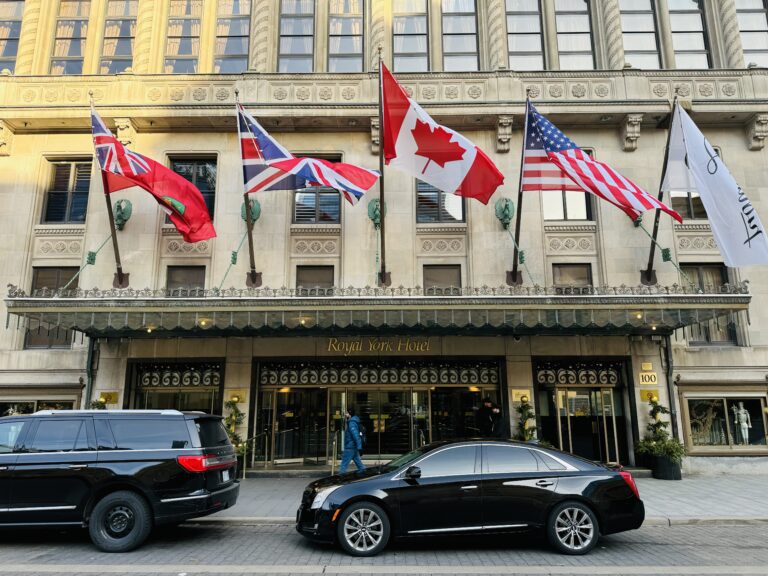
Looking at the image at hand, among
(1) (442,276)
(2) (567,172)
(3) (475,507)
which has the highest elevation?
(2) (567,172)

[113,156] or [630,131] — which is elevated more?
[630,131]

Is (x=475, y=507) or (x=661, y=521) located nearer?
(x=475, y=507)

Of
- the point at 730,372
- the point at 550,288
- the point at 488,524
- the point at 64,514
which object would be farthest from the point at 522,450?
the point at 730,372

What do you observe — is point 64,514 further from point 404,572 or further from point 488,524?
point 488,524

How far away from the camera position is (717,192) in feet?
44.0

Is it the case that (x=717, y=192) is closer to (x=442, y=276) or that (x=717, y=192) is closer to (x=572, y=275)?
(x=572, y=275)

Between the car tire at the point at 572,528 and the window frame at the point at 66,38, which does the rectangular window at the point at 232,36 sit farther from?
the car tire at the point at 572,528

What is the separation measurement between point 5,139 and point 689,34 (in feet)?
76.7

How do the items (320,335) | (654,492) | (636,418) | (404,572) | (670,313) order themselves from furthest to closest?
(636,418), (320,335), (670,313), (654,492), (404,572)

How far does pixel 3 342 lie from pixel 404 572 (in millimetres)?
15127

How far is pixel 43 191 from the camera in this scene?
17297 mm

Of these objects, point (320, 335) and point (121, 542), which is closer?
point (121, 542)

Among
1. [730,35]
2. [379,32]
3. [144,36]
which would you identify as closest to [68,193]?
[144,36]

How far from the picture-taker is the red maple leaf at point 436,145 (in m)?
13.6
